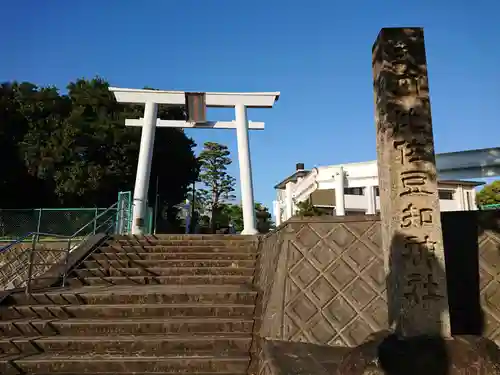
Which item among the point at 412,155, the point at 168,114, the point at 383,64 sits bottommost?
the point at 412,155

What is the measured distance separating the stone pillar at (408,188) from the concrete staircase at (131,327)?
2.01 metres

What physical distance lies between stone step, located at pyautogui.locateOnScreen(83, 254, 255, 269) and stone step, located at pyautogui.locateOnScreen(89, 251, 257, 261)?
0.18 meters

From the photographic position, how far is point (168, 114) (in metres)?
24.4

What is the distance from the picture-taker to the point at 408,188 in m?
3.51

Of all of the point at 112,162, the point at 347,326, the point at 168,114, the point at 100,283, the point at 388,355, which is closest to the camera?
the point at 388,355

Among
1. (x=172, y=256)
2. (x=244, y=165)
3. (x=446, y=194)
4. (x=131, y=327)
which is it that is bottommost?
(x=131, y=327)

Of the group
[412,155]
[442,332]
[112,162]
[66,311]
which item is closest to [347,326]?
[442,332]

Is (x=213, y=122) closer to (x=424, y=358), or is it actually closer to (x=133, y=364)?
(x=133, y=364)

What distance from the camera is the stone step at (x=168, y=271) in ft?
24.6

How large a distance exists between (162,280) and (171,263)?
74cm

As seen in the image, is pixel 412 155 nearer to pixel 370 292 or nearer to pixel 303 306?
pixel 370 292

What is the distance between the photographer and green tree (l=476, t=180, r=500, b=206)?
28.3 metres

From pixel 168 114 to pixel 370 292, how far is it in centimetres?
2181

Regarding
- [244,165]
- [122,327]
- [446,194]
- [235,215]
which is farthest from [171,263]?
[235,215]
